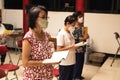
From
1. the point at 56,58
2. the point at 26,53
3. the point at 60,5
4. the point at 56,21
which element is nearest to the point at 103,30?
the point at 56,21

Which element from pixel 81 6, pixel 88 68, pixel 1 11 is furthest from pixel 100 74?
pixel 1 11

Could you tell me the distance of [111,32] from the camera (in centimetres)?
603

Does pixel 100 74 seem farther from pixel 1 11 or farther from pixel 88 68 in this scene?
pixel 1 11

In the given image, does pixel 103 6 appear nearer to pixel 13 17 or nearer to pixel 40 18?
pixel 13 17

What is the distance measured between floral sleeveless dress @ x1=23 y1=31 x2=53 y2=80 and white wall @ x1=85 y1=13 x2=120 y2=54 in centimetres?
427

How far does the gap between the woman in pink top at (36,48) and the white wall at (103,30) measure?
4.26 meters

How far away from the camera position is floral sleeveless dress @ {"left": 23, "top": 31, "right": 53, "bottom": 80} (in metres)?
1.93

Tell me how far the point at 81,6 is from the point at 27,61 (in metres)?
4.66

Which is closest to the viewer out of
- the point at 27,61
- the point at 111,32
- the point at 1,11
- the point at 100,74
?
the point at 27,61

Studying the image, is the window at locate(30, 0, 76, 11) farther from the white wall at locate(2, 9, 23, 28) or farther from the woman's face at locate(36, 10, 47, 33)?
the woman's face at locate(36, 10, 47, 33)

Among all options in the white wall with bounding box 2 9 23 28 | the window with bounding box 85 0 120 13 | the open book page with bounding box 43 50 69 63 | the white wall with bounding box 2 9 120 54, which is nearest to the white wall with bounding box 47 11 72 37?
the white wall with bounding box 2 9 120 54

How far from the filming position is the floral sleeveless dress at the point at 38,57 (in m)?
1.93

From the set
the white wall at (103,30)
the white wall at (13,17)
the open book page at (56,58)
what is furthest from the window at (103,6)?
the open book page at (56,58)

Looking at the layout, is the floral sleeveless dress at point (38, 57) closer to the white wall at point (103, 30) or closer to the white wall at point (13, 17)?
the white wall at point (103, 30)
